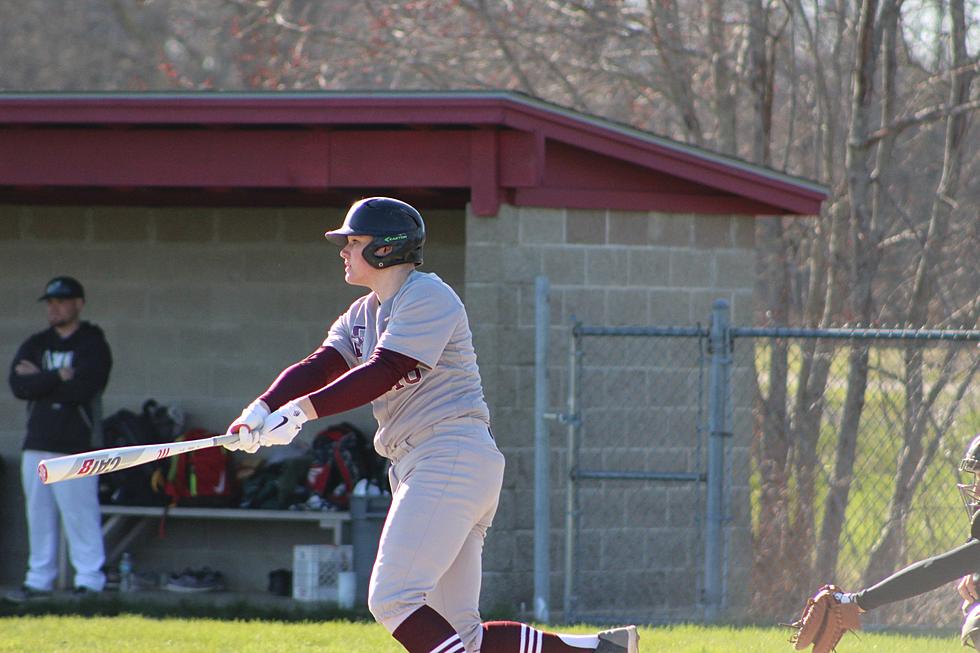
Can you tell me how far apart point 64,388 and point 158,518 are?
55.3 inches

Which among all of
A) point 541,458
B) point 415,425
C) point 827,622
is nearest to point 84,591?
point 541,458

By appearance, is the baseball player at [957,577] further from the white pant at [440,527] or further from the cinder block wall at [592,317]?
the cinder block wall at [592,317]

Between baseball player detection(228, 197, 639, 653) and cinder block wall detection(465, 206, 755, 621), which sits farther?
cinder block wall detection(465, 206, 755, 621)

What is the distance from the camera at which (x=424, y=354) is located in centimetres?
428

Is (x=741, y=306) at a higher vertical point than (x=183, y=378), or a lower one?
higher

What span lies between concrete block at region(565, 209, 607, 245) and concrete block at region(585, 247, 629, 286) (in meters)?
0.06

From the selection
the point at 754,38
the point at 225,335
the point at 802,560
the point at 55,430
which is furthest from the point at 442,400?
the point at 754,38

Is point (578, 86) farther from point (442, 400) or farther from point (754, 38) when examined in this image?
point (442, 400)

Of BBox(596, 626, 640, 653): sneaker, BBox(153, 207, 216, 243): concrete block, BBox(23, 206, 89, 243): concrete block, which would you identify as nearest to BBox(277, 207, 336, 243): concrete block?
BBox(153, 207, 216, 243): concrete block

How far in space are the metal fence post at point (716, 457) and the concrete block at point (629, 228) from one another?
1.04 metres

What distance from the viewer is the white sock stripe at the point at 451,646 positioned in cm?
420

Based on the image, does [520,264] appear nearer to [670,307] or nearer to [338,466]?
[670,307]

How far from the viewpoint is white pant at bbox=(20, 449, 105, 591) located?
862cm

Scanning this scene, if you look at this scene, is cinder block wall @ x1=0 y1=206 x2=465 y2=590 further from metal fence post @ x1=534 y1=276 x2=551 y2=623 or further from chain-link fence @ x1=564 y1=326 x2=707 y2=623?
metal fence post @ x1=534 y1=276 x2=551 y2=623
